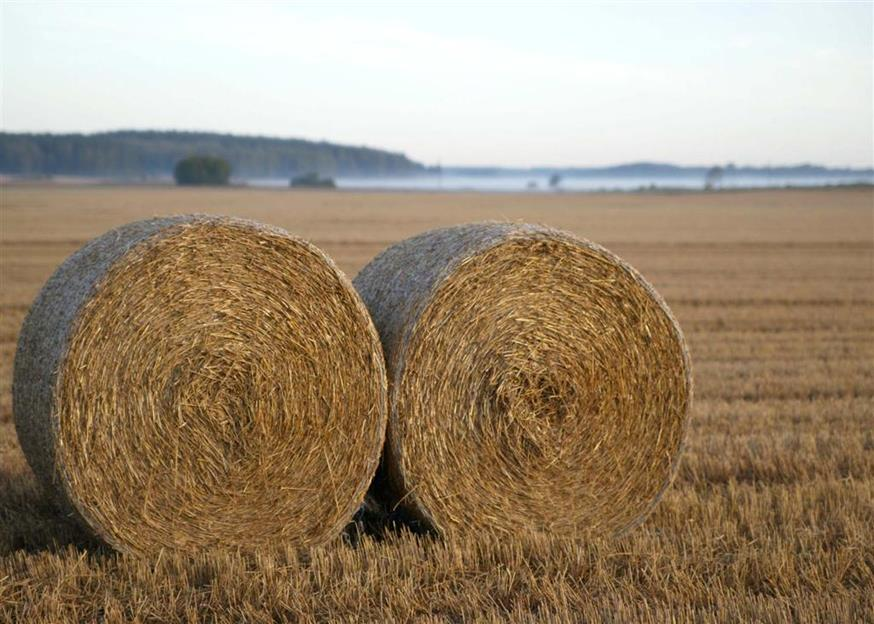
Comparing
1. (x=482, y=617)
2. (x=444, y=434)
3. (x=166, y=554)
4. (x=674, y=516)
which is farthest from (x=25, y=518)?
(x=674, y=516)

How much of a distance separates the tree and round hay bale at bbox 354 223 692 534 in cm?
8510

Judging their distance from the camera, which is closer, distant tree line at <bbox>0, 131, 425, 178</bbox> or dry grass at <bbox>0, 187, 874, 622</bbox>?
dry grass at <bbox>0, 187, 874, 622</bbox>

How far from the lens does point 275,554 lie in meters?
5.13

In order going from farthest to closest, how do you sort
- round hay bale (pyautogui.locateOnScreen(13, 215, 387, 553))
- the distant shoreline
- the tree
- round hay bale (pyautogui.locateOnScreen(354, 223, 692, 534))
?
the tree → the distant shoreline → round hay bale (pyautogui.locateOnScreen(354, 223, 692, 534)) → round hay bale (pyautogui.locateOnScreen(13, 215, 387, 553))

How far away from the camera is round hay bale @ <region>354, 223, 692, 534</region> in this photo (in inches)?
208

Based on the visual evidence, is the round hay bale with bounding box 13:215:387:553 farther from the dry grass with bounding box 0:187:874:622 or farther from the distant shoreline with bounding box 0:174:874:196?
the distant shoreline with bounding box 0:174:874:196

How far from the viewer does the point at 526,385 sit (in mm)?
5438

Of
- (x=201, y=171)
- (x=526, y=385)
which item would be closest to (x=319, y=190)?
(x=201, y=171)

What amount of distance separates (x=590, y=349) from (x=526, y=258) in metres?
0.62

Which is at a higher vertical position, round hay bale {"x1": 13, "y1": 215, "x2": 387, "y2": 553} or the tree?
the tree

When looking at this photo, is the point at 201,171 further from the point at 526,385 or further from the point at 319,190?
the point at 526,385

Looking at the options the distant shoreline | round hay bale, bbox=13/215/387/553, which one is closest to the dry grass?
round hay bale, bbox=13/215/387/553

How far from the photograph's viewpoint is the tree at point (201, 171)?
287 feet

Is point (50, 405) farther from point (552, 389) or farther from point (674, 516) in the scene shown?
point (674, 516)
